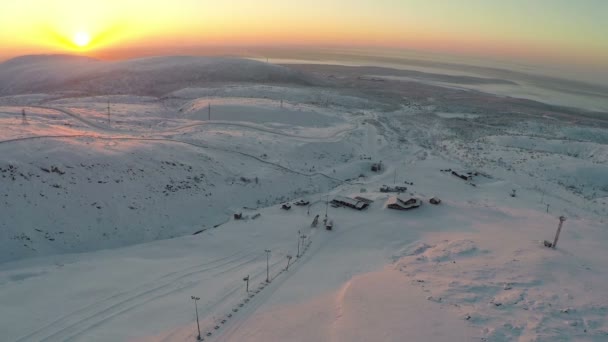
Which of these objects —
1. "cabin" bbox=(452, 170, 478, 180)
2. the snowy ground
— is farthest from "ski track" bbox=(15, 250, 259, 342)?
"cabin" bbox=(452, 170, 478, 180)

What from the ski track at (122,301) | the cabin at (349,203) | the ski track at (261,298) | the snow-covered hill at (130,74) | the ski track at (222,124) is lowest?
the ski track at (122,301)

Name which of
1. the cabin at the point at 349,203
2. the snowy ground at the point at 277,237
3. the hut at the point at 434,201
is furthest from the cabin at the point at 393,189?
the cabin at the point at 349,203

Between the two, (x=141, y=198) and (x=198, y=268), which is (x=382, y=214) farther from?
(x=141, y=198)

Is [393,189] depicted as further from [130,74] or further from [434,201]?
[130,74]

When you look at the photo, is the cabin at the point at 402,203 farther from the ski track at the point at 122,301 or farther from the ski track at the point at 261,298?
the ski track at the point at 122,301

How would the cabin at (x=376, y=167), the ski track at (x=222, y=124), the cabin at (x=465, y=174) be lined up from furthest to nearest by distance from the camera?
the ski track at (x=222, y=124) → the cabin at (x=376, y=167) → the cabin at (x=465, y=174)

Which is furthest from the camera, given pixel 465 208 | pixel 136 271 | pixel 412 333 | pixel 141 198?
pixel 465 208

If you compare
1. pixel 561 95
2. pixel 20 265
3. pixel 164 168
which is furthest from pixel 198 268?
pixel 561 95
